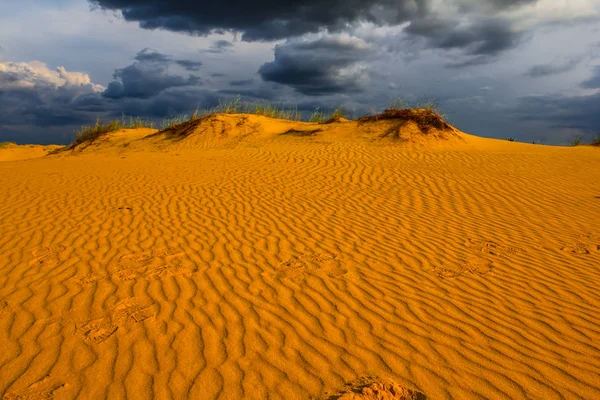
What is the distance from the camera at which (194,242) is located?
19.8 feet

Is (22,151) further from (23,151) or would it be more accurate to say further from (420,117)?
(420,117)

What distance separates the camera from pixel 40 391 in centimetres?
293

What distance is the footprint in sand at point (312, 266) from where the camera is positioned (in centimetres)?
497

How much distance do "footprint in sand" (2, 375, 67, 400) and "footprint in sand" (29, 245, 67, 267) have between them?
267cm

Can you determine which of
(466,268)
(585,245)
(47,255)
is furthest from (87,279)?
(585,245)

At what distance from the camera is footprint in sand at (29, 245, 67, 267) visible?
5.29 meters

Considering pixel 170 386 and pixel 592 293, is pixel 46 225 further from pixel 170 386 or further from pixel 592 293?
pixel 592 293

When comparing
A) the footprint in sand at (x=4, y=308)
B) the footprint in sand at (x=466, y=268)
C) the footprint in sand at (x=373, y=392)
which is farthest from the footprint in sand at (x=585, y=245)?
the footprint in sand at (x=4, y=308)

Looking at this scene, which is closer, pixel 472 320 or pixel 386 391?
pixel 386 391

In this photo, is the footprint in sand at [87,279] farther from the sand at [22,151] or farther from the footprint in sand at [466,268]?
the sand at [22,151]

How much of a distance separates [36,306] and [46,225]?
3.25m

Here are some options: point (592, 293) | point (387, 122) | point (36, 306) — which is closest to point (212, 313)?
point (36, 306)

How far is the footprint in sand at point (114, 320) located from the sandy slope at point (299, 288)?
0.8 inches

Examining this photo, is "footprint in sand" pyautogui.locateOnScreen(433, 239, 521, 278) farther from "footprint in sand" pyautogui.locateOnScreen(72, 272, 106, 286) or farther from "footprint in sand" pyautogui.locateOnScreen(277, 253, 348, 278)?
"footprint in sand" pyautogui.locateOnScreen(72, 272, 106, 286)
